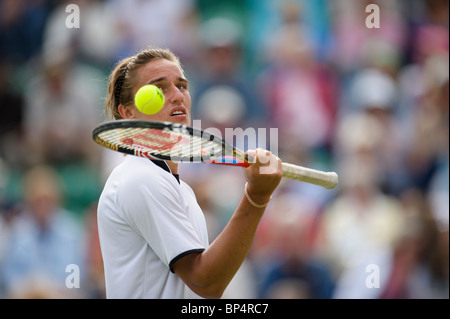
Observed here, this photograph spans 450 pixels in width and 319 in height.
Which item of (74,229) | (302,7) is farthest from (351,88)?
(74,229)

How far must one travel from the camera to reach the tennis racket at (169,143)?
252 cm

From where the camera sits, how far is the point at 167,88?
2.94m

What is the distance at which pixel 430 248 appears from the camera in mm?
5750

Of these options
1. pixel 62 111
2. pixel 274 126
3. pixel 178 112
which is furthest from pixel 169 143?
pixel 62 111

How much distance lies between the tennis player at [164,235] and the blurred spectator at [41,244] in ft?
10.7

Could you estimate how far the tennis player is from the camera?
8.30 feet

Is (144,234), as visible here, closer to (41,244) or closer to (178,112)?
(178,112)

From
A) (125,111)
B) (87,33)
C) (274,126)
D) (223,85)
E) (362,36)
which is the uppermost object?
(87,33)

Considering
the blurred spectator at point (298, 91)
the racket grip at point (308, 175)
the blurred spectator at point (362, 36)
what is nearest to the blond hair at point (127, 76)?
the racket grip at point (308, 175)

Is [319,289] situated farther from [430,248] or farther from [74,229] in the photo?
[74,229]

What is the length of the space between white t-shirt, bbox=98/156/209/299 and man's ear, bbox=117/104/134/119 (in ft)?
1.21

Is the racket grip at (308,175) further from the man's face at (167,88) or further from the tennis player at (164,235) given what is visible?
the man's face at (167,88)

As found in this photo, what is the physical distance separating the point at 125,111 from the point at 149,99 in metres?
0.30
